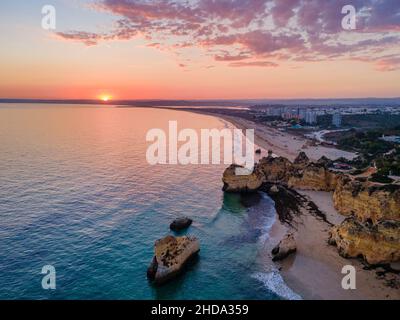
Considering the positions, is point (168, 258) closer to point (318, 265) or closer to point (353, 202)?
point (318, 265)

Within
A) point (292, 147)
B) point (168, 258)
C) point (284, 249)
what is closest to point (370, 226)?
point (284, 249)

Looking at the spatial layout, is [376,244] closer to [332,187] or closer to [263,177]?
→ [332,187]

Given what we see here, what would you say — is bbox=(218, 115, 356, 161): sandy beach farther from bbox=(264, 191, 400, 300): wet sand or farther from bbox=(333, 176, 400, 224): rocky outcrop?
bbox=(264, 191, 400, 300): wet sand

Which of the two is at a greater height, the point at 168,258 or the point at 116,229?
the point at 168,258

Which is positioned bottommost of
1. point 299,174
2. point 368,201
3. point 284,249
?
point 284,249

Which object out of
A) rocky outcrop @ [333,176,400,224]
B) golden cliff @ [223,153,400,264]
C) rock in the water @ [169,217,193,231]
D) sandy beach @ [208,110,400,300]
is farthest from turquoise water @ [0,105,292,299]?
rocky outcrop @ [333,176,400,224]

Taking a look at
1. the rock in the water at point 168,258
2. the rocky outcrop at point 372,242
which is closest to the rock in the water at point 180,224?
the rock in the water at point 168,258

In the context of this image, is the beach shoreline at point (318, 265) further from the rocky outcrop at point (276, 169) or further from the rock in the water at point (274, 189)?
the rocky outcrop at point (276, 169)

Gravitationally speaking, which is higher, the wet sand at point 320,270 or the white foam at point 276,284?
the wet sand at point 320,270
